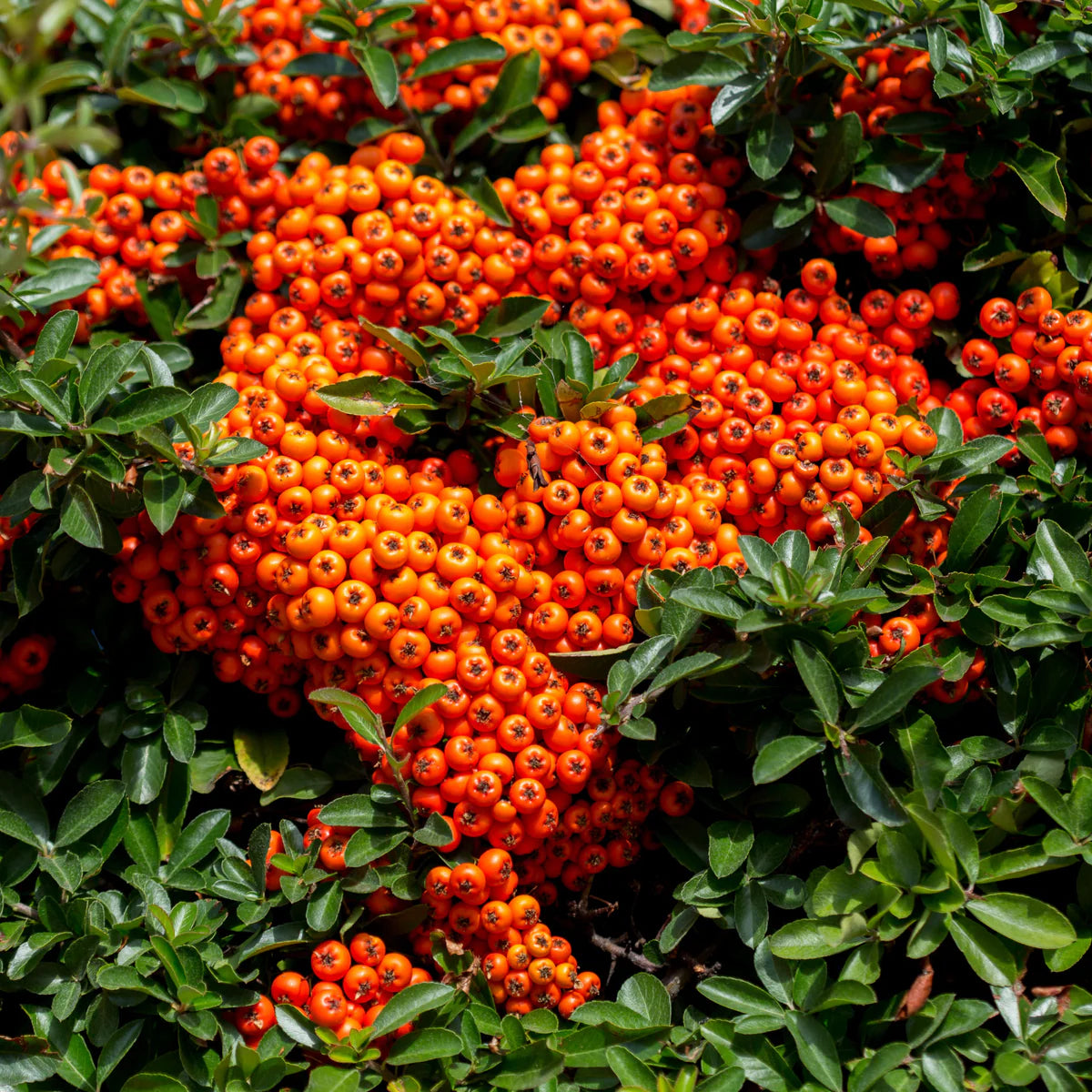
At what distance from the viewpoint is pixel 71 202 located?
417 cm

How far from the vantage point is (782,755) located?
3014 mm

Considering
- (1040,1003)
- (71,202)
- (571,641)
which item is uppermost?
(71,202)

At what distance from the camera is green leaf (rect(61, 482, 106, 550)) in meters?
3.20

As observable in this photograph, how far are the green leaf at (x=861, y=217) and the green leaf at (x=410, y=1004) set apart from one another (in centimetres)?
298

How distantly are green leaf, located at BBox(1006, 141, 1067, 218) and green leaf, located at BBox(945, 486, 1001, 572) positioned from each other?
106cm

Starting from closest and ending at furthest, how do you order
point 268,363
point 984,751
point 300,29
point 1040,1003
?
point 1040,1003 → point 984,751 → point 268,363 → point 300,29

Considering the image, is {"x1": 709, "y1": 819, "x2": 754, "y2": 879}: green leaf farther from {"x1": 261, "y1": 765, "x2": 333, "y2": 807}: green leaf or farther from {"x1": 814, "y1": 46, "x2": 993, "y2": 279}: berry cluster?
{"x1": 814, "y1": 46, "x2": 993, "y2": 279}: berry cluster

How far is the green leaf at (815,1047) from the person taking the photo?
2.83 m

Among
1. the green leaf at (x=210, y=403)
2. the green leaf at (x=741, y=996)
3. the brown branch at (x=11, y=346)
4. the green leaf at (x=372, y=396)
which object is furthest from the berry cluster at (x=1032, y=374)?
the brown branch at (x=11, y=346)

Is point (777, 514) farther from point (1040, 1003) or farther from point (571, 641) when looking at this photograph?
point (1040, 1003)

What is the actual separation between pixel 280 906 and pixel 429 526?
4.51ft

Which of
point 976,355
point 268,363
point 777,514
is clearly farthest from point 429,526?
point 976,355

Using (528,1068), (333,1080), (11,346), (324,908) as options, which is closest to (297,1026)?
(333,1080)

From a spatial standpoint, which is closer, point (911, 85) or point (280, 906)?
point (280, 906)
